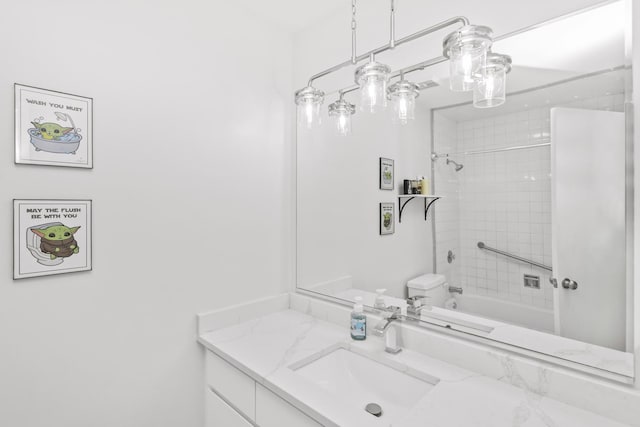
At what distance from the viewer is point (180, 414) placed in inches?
57.7

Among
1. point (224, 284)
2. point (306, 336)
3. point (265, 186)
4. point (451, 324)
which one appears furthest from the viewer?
point (265, 186)

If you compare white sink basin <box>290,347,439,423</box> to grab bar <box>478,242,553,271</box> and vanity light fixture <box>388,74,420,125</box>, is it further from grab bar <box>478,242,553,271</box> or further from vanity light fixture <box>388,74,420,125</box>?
vanity light fixture <box>388,74,420,125</box>

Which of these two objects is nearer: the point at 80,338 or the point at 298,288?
the point at 80,338

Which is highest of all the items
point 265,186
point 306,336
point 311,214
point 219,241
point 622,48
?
point 622,48

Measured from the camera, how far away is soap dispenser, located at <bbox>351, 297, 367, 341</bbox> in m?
1.42

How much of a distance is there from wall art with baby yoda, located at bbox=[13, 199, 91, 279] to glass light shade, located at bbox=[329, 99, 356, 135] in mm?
1132

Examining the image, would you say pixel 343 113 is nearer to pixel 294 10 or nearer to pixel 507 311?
pixel 294 10

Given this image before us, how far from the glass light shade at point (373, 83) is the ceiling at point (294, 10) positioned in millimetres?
569

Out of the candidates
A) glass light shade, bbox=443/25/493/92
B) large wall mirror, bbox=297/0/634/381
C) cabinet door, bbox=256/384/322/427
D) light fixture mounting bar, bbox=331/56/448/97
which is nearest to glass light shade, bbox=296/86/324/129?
large wall mirror, bbox=297/0/634/381

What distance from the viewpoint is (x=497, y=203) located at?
117 centimetres

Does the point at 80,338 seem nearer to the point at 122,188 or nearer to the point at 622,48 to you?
the point at 122,188

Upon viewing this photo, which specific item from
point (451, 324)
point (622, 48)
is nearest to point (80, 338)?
point (451, 324)

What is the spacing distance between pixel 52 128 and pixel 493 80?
5.01ft

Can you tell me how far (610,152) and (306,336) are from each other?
1.30 metres
